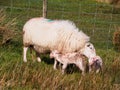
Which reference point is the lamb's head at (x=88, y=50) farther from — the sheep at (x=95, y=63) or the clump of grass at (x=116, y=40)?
the clump of grass at (x=116, y=40)

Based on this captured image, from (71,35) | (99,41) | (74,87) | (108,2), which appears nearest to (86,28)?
(99,41)

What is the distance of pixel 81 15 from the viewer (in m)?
19.7

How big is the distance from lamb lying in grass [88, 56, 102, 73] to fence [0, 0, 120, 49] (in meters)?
3.35

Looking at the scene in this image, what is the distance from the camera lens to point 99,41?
44.7 feet

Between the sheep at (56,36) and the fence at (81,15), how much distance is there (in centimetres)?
259

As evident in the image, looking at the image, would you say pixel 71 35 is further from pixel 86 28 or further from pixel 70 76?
pixel 86 28

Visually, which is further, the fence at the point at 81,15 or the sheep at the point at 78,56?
the fence at the point at 81,15

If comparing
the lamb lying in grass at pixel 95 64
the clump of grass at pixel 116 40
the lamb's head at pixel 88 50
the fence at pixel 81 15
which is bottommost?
the fence at pixel 81 15

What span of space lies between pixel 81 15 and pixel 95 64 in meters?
10.3

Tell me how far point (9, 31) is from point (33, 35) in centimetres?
129

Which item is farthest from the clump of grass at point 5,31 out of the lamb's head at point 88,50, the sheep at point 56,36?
the lamb's head at point 88,50

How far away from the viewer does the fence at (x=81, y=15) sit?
47.2 ft

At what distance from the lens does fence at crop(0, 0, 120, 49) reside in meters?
14.4

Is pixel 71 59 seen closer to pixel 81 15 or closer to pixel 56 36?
pixel 56 36
